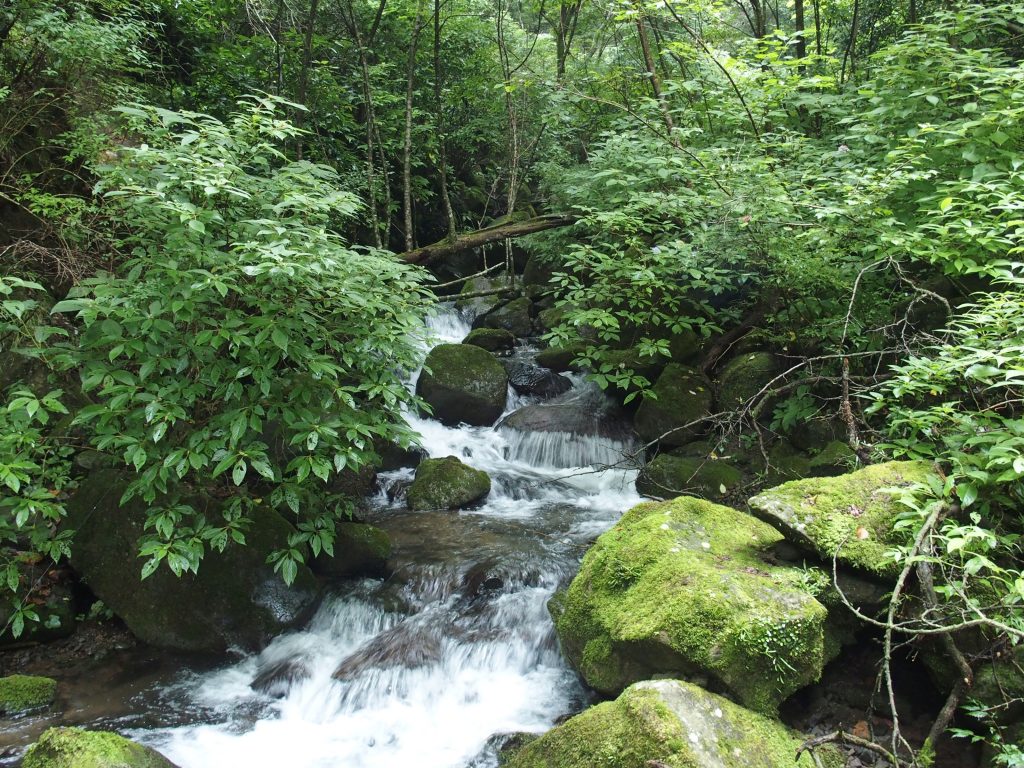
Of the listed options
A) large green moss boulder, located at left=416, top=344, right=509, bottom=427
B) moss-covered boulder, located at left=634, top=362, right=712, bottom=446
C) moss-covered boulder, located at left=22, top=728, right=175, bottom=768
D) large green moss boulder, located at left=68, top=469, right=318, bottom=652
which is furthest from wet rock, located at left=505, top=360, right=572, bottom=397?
moss-covered boulder, located at left=22, top=728, right=175, bottom=768

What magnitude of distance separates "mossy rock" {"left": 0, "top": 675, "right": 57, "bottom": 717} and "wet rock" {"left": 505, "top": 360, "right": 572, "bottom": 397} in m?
6.74

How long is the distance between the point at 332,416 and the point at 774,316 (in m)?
4.83

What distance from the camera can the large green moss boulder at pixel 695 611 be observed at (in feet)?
9.71

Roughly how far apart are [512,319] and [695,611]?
29.8ft

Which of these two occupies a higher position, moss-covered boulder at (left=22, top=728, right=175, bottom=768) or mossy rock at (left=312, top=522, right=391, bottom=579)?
moss-covered boulder at (left=22, top=728, right=175, bottom=768)

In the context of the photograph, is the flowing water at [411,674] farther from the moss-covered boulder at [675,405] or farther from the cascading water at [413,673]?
the moss-covered boulder at [675,405]

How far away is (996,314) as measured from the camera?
9.96 feet

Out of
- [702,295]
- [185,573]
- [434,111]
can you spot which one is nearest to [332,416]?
[185,573]

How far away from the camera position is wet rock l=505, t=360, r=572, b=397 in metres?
9.60

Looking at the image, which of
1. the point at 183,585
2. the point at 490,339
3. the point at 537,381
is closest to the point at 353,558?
the point at 183,585

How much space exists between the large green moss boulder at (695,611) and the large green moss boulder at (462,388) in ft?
15.8

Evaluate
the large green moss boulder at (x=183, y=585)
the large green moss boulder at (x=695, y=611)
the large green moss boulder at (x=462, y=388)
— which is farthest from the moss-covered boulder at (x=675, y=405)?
the large green moss boulder at (x=183, y=585)

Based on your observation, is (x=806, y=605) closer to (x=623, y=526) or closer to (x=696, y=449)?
(x=623, y=526)

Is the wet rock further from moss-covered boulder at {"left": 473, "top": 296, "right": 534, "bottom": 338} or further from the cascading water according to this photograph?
the cascading water
